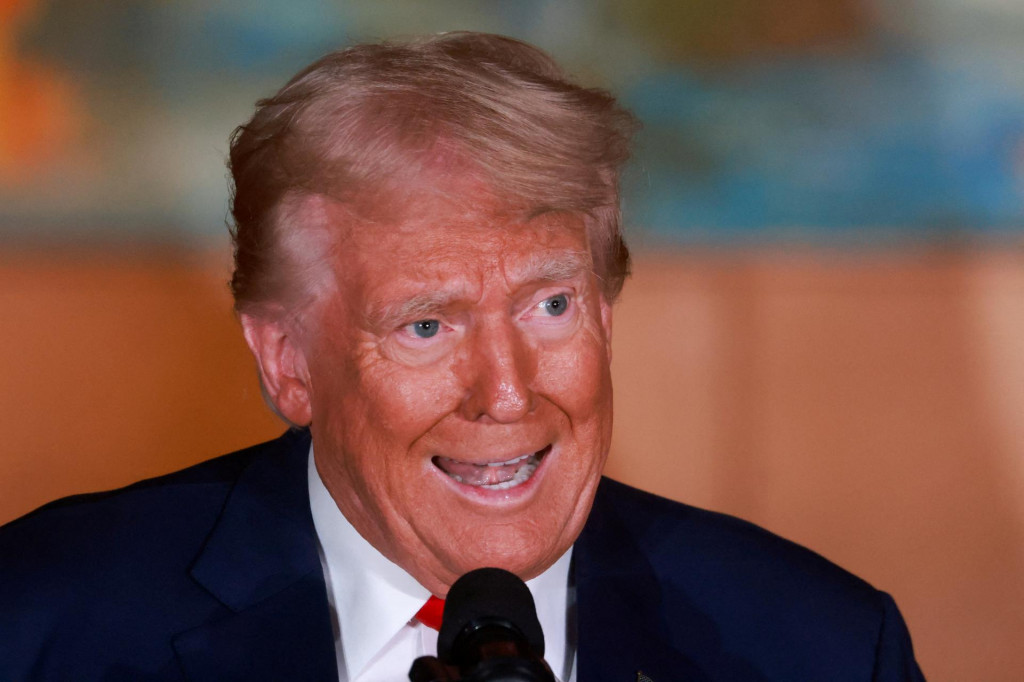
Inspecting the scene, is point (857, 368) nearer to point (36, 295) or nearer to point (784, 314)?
point (784, 314)

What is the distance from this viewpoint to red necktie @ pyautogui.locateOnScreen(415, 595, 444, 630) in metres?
1.76

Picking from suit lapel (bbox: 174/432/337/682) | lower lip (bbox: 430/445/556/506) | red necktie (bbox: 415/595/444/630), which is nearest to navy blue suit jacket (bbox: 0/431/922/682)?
suit lapel (bbox: 174/432/337/682)

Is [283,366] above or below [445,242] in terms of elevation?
below

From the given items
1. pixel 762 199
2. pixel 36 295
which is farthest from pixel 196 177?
pixel 762 199

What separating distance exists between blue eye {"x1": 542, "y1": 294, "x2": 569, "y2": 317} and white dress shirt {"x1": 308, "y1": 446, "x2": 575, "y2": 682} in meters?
0.41

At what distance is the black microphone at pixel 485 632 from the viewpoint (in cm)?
99

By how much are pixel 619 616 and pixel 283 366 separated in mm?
582

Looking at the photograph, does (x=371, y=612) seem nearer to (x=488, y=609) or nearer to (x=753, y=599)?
(x=753, y=599)

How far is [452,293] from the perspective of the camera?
5.19 feet

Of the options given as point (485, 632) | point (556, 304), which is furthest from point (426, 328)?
point (485, 632)

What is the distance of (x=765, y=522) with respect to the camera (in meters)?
3.29

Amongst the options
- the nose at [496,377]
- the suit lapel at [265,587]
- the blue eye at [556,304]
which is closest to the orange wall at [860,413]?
the suit lapel at [265,587]

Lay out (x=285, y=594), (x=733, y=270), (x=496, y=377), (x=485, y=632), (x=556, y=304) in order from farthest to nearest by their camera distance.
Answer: (x=733, y=270)
(x=285, y=594)
(x=556, y=304)
(x=496, y=377)
(x=485, y=632)

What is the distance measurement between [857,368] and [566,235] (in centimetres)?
178
